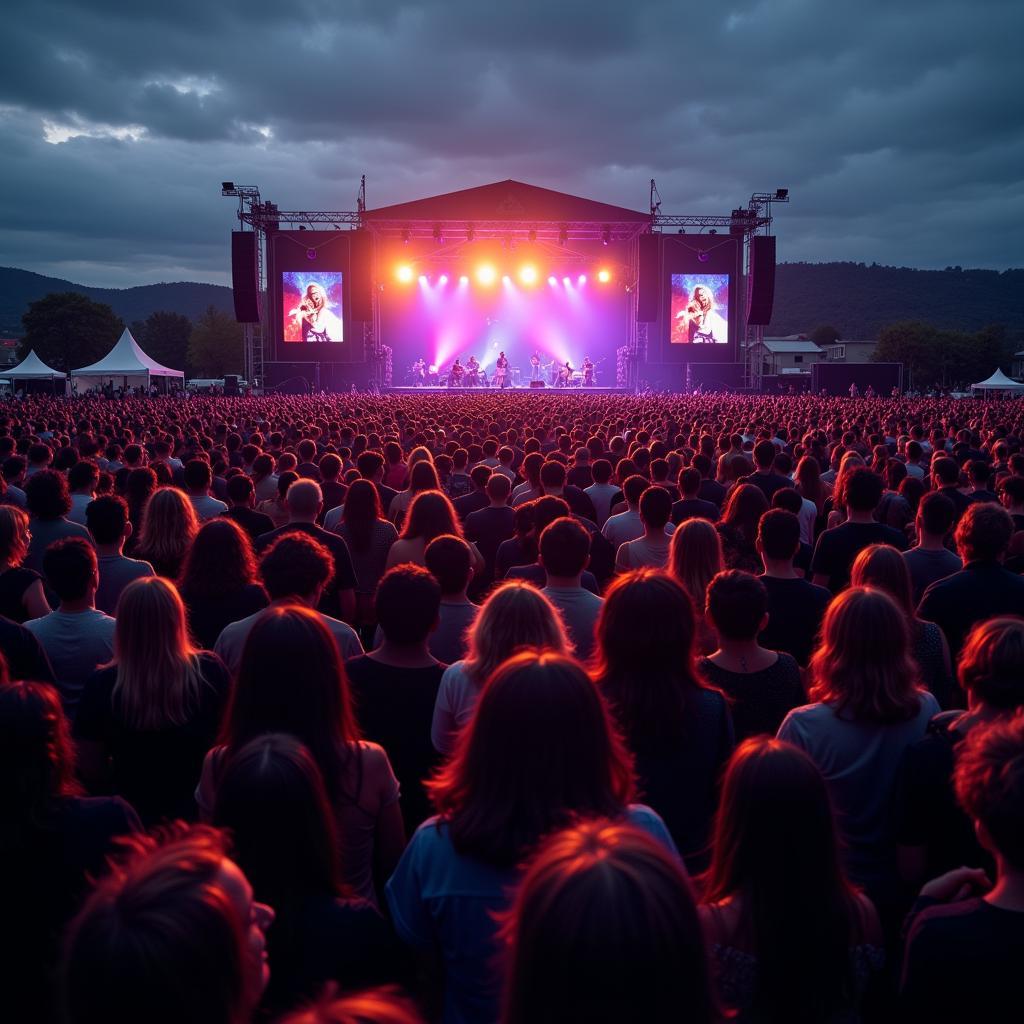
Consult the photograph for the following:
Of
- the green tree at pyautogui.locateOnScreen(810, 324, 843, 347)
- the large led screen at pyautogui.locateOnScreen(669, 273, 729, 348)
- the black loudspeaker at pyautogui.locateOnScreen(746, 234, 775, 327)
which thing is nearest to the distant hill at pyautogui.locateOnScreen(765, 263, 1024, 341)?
the green tree at pyautogui.locateOnScreen(810, 324, 843, 347)

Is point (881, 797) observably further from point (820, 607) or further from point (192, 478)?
point (192, 478)

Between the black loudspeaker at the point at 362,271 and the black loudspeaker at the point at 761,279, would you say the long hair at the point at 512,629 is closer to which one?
the black loudspeaker at the point at 761,279

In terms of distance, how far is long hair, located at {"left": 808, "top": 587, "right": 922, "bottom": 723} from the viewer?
2928mm

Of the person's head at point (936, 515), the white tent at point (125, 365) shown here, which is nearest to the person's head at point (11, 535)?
the person's head at point (936, 515)

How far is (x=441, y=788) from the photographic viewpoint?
2.10 meters

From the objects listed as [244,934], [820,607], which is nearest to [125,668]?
[244,934]

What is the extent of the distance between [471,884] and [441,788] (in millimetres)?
227

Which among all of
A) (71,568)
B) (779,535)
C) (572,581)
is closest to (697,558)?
(779,535)

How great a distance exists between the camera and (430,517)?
5668 millimetres

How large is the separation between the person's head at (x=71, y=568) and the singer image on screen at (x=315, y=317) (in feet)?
124

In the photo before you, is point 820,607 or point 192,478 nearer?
point 820,607

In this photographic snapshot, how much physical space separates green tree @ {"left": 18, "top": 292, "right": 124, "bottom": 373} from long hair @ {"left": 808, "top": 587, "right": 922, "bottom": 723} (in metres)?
88.8

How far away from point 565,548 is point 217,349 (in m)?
95.6

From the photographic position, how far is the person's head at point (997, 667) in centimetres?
273
